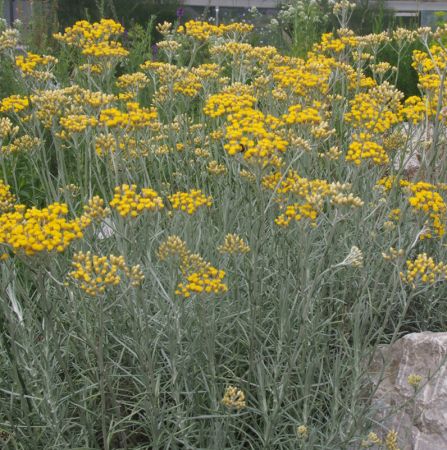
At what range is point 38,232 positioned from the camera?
2.27 metres

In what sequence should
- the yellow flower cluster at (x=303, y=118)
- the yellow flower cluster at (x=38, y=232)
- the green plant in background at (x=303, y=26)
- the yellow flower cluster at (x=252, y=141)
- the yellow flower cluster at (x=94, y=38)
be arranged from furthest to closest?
the green plant in background at (x=303, y=26) → the yellow flower cluster at (x=94, y=38) → the yellow flower cluster at (x=303, y=118) → the yellow flower cluster at (x=252, y=141) → the yellow flower cluster at (x=38, y=232)

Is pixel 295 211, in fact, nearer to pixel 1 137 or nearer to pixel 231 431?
pixel 231 431

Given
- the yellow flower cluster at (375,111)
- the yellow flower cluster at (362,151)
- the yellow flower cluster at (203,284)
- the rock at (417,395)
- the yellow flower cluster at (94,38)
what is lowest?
the rock at (417,395)

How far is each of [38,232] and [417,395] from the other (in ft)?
5.72

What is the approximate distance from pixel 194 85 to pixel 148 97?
332 centimetres

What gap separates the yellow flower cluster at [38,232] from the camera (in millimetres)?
2242

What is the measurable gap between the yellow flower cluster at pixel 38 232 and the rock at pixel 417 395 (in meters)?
1.41

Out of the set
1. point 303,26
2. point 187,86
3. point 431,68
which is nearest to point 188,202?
point 187,86

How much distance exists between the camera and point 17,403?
3.17 meters

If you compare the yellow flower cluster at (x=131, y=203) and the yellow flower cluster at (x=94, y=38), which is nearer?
the yellow flower cluster at (x=131, y=203)

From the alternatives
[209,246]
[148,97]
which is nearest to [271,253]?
[209,246]

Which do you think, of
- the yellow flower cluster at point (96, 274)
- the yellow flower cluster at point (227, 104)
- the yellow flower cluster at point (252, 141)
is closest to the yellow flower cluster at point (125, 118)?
the yellow flower cluster at point (227, 104)

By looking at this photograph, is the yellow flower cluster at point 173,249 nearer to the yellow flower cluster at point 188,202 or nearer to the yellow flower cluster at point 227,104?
the yellow flower cluster at point 188,202

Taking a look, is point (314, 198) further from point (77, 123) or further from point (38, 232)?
point (77, 123)
